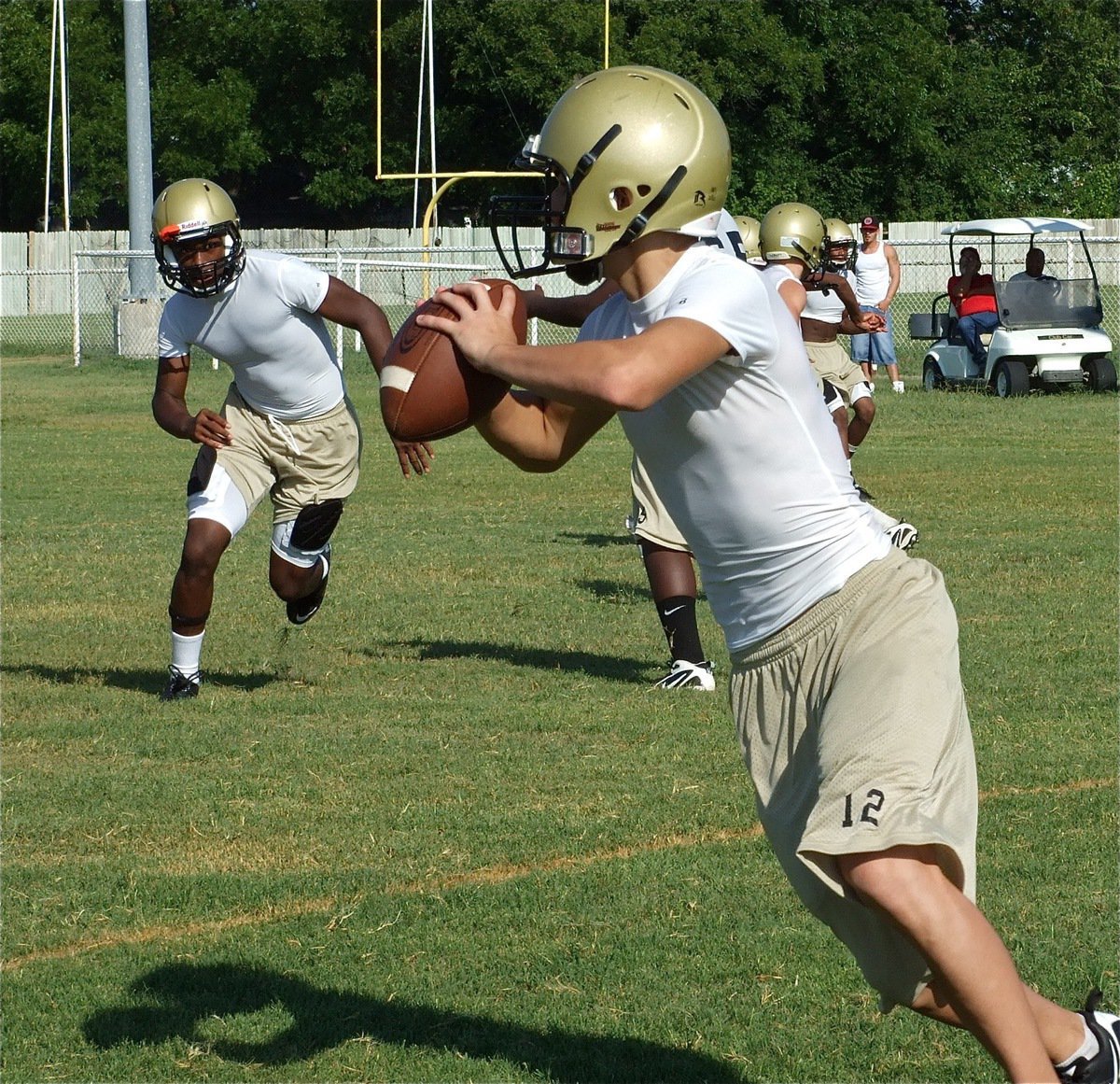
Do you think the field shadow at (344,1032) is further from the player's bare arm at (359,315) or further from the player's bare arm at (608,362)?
the player's bare arm at (359,315)

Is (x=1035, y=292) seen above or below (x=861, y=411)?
Answer: above

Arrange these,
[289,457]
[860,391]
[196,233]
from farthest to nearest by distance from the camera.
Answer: [860,391], [289,457], [196,233]

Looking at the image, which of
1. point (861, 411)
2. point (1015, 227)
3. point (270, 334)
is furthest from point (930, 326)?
point (270, 334)

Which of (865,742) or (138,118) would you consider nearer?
(865,742)

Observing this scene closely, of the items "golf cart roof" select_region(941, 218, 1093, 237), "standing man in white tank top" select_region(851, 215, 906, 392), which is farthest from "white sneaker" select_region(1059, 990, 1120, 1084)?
"golf cart roof" select_region(941, 218, 1093, 237)

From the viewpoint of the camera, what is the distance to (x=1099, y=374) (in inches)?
936

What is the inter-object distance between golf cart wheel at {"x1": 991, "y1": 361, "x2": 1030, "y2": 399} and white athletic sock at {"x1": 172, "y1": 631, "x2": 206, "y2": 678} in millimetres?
16948

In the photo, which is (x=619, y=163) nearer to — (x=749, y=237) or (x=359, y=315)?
(x=359, y=315)

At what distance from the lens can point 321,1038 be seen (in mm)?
4375

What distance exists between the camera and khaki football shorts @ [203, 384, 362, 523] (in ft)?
27.8

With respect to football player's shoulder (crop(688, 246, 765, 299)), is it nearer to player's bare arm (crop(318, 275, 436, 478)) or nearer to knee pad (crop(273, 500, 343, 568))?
player's bare arm (crop(318, 275, 436, 478))

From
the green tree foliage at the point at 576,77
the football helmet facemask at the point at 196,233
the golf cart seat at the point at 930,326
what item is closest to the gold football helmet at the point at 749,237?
the football helmet facemask at the point at 196,233

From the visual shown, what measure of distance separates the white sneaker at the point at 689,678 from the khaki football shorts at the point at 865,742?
4.32 m

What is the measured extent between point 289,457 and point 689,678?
84.2 inches
